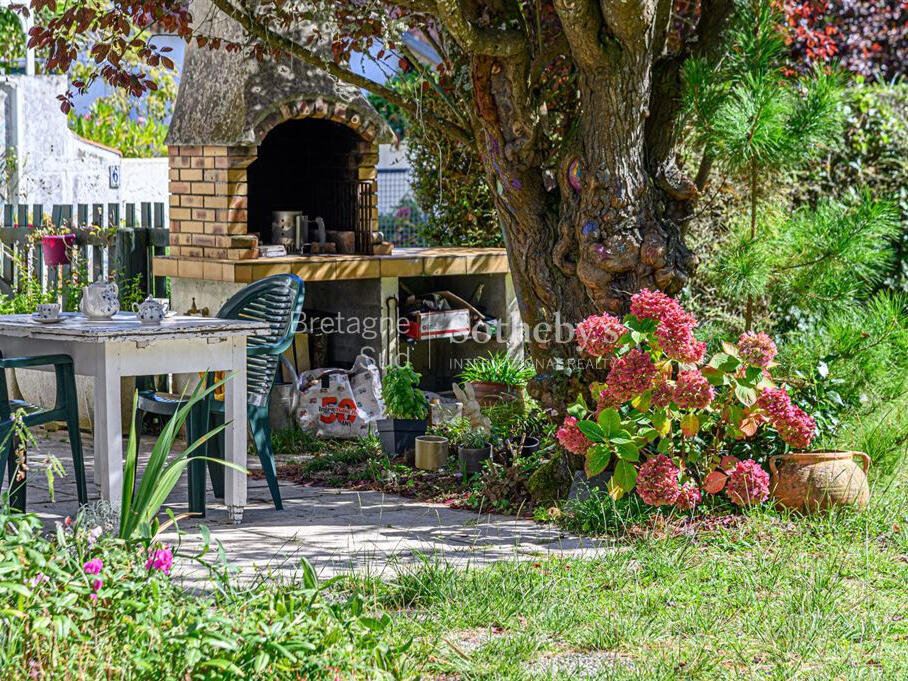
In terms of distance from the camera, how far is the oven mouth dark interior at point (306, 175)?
28.8 ft

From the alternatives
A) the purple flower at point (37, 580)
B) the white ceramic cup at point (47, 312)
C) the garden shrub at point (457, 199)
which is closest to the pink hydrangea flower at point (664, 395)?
the white ceramic cup at point (47, 312)

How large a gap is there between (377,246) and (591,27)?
3.16 metres

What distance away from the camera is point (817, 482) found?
5453 millimetres

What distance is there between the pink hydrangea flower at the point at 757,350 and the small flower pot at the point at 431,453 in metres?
1.91

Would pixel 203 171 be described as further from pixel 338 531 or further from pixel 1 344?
pixel 338 531

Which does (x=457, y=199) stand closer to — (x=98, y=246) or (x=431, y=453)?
(x=98, y=246)

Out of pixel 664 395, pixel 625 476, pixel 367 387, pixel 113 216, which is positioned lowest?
pixel 625 476

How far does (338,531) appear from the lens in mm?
5418

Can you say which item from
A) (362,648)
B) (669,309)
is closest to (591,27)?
(669,309)

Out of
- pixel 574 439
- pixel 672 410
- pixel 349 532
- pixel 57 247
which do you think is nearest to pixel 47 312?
pixel 349 532

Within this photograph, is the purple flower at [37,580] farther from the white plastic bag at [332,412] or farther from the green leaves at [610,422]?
the white plastic bag at [332,412]

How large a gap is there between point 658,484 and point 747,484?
434 mm

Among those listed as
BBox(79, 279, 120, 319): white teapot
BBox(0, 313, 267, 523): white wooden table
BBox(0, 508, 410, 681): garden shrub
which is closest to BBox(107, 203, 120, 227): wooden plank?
BBox(0, 313, 267, 523): white wooden table

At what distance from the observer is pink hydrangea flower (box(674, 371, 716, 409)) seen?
5.26 m
